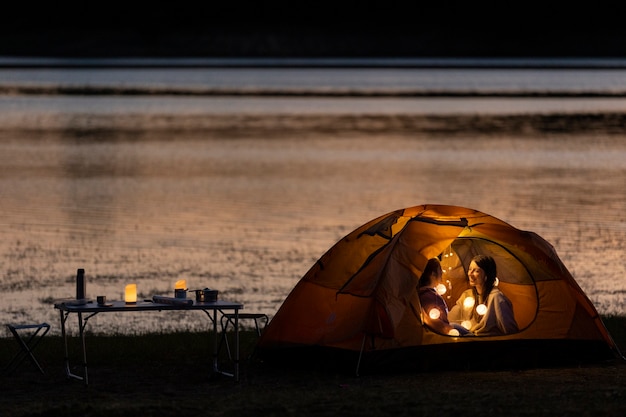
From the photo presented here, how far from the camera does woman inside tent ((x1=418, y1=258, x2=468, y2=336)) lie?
11.5m

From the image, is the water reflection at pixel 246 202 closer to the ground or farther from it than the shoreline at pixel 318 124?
closer to the ground

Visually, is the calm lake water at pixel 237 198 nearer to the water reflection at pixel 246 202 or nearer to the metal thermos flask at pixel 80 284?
the water reflection at pixel 246 202

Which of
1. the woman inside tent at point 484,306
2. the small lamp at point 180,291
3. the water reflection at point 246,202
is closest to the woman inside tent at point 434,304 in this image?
the woman inside tent at point 484,306

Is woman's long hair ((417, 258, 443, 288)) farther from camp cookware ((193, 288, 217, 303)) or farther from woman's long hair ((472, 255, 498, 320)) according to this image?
camp cookware ((193, 288, 217, 303))

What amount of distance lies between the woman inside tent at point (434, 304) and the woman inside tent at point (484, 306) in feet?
0.68

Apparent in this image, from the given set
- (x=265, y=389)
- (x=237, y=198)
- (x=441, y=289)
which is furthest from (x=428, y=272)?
(x=237, y=198)

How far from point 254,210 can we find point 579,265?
8287 mm

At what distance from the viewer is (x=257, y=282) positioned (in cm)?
1773

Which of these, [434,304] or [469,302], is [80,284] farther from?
[469,302]

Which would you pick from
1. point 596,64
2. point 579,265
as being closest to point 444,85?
point 596,64

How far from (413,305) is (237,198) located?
17201mm
